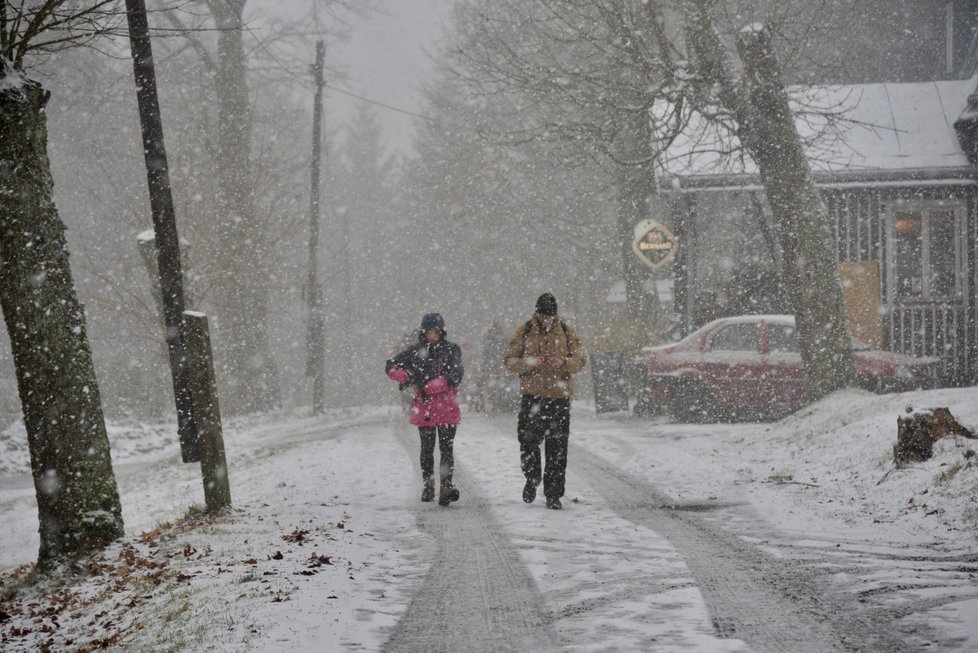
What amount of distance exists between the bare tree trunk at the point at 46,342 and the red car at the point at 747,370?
1072 centimetres

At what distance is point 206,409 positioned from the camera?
29.3ft

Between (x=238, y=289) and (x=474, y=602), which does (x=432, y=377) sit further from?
(x=238, y=289)

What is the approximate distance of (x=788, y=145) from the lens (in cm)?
1419

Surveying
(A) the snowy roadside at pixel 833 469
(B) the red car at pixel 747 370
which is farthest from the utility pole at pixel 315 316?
(A) the snowy roadside at pixel 833 469

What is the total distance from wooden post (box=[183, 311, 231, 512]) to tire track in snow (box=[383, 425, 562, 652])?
2.13 meters

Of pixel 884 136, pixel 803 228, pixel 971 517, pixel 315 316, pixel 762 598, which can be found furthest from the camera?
pixel 315 316

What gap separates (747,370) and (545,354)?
8186mm

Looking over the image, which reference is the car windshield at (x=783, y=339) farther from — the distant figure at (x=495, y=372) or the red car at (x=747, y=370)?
the distant figure at (x=495, y=372)

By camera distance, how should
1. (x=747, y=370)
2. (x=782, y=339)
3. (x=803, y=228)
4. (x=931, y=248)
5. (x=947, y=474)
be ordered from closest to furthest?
(x=947, y=474), (x=803, y=228), (x=747, y=370), (x=782, y=339), (x=931, y=248)

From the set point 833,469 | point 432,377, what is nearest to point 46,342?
point 432,377

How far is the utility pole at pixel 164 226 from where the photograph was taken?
30.3 feet

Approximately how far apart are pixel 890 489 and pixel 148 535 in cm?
645

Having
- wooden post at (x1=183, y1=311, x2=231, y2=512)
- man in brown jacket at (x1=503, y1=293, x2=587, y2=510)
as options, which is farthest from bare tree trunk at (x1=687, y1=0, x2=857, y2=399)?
wooden post at (x1=183, y1=311, x2=231, y2=512)

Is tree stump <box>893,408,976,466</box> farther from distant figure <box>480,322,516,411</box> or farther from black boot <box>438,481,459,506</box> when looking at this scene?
distant figure <box>480,322,516,411</box>
